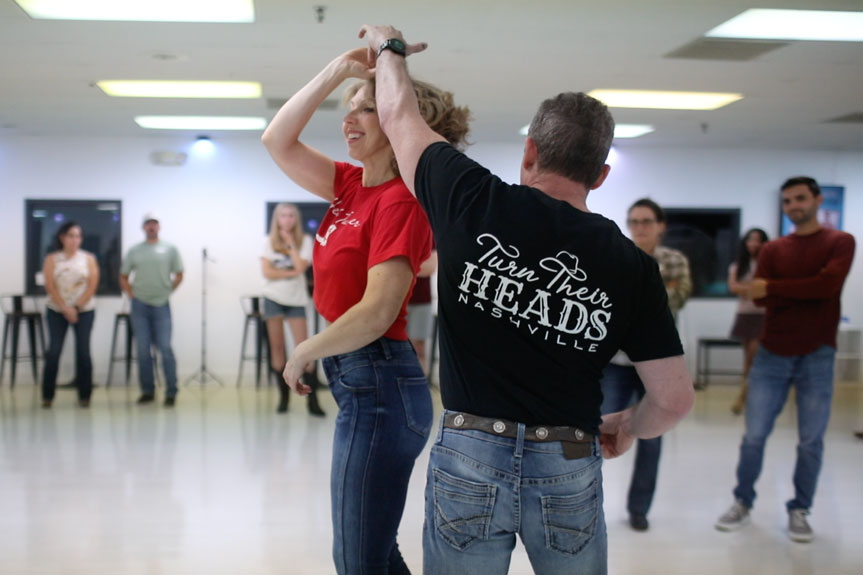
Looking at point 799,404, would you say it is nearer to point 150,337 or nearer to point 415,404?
point 415,404

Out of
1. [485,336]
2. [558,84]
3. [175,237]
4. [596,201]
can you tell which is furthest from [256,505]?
[596,201]

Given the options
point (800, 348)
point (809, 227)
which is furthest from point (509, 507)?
point (809, 227)

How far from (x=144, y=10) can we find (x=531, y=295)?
3788mm

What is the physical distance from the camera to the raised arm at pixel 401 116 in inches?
56.1

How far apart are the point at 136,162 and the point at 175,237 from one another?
926mm

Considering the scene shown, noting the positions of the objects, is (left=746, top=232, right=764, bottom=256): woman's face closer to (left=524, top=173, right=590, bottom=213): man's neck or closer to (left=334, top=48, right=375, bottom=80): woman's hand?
(left=334, top=48, right=375, bottom=80): woman's hand

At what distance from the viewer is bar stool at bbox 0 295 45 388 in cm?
811

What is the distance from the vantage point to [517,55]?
526cm

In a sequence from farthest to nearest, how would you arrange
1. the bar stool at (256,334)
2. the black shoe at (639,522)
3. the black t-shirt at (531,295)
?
the bar stool at (256,334)
the black shoe at (639,522)
the black t-shirt at (531,295)

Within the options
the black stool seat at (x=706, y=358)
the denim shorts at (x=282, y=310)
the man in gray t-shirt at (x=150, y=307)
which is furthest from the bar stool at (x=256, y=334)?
the black stool seat at (x=706, y=358)

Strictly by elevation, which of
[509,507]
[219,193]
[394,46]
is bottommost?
[509,507]

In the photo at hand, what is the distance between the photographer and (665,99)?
674cm

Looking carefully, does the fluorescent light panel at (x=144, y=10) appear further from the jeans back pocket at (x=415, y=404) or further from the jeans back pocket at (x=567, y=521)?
the jeans back pocket at (x=567, y=521)

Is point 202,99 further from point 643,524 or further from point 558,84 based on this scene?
point 643,524
